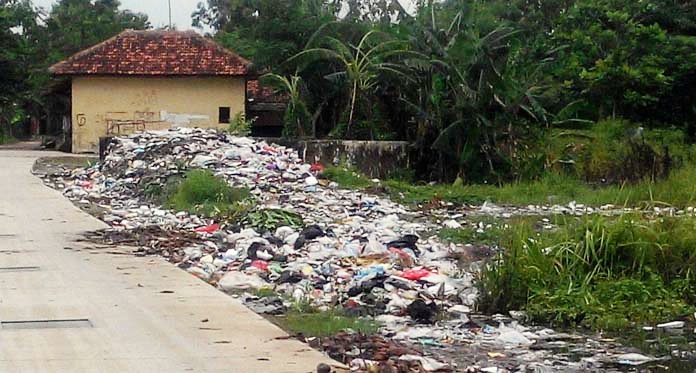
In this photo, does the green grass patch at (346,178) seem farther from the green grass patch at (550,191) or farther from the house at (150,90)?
the house at (150,90)

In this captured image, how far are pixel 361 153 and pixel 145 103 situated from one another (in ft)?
50.0

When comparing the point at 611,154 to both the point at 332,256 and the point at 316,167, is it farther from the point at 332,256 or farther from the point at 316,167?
the point at 332,256

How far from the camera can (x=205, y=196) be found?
18281 millimetres

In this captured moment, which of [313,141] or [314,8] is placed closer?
[313,141]

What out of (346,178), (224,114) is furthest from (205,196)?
(224,114)

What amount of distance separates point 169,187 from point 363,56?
8.99 meters

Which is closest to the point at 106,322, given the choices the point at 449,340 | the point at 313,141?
the point at 449,340

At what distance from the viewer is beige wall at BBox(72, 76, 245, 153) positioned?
38438 millimetres

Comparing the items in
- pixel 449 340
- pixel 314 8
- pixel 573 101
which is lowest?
pixel 449 340

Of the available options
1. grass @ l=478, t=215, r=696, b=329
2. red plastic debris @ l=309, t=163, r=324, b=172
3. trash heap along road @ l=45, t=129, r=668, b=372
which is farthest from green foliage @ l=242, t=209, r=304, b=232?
red plastic debris @ l=309, t=163, r=324, b=172

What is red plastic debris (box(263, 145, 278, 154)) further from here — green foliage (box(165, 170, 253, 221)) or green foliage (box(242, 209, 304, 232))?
green foliage (box(242, 209, 304, 232))

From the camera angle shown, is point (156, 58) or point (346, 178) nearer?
point (346, 178)

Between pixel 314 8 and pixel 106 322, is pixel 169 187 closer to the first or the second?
pixel 106 322

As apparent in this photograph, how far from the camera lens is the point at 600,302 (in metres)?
9.82
